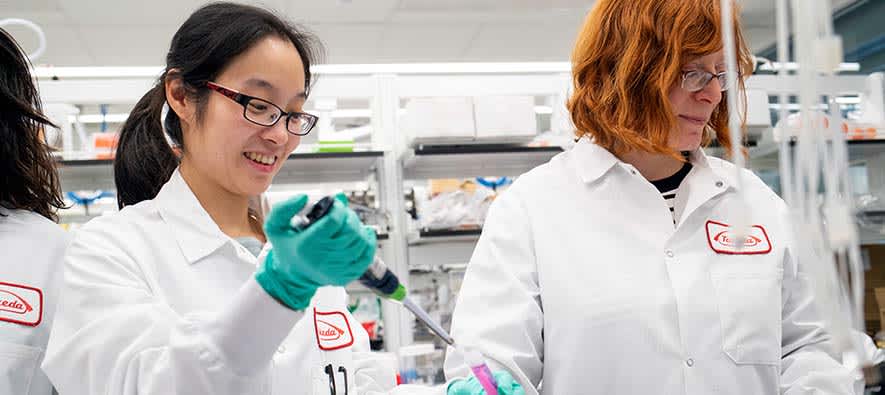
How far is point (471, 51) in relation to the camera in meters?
7.13

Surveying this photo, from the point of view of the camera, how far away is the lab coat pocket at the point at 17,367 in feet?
4.35

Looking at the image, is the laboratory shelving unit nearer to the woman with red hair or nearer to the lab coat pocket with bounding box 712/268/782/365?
the woman with red hair

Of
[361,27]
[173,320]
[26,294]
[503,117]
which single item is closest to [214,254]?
[173,320]

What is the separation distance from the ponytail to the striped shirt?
0.93m

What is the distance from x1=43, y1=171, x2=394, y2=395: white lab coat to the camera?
1002mm

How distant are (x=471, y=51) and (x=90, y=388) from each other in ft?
20.6

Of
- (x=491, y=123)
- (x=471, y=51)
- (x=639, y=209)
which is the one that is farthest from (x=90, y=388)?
(x=471, y=51)

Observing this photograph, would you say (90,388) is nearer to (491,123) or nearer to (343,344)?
(343,344)

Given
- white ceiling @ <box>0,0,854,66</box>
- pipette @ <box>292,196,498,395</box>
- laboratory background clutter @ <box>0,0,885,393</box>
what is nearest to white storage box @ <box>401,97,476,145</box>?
laboratory background clutter @ <box>0,0,885,393</box>

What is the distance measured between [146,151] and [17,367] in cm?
43

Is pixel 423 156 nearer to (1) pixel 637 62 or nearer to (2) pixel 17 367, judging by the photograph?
(1) pixel 637 62

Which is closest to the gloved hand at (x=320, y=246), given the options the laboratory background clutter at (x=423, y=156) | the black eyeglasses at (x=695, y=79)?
the black eyeglasses at (x=695, y=79)

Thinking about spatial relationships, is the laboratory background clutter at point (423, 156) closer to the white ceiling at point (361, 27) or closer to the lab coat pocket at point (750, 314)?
the lab coat pocket at point (750, 314)

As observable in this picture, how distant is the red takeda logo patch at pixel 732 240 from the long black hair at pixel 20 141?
4.14 ft
